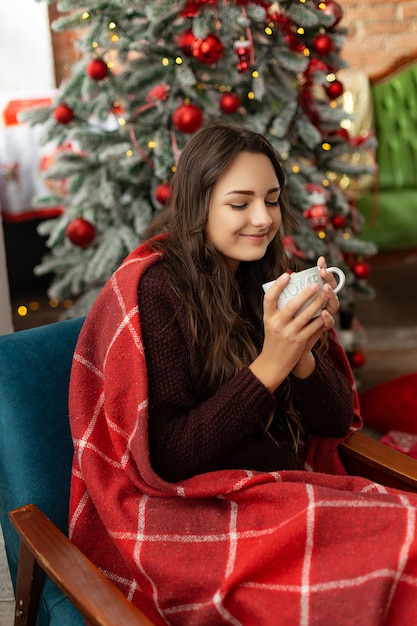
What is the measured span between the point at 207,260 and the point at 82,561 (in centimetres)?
51

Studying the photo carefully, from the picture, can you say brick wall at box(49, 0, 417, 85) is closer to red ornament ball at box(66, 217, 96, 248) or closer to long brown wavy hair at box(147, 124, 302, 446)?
red ornament ball at box(66, 217, 96, 248)

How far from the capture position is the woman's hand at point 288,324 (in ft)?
3.24

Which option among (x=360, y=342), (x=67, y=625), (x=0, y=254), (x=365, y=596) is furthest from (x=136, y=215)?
(x=365, y=596)

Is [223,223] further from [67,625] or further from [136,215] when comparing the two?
[136,215]

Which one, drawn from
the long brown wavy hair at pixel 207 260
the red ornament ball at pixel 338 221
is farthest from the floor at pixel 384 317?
the long brown wavy hair at pixel 207 260

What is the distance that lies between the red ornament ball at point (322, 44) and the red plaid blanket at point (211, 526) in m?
1.32

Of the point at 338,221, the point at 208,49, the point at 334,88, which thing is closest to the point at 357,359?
the point at 338,221

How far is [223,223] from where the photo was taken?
111cm

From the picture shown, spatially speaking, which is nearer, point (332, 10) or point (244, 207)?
point (244, 207)

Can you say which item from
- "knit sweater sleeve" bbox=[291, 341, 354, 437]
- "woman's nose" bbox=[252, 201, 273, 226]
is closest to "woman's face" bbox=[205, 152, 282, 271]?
"woman's nose" bbox=[252, 201, 273, 226]

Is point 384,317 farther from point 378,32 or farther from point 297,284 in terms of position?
point 297,284

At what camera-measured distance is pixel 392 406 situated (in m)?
2.36

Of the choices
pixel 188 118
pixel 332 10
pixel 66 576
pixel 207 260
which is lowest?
pixel 66 576

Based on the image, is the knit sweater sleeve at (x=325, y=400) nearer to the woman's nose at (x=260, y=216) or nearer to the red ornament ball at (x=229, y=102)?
the woman's nose at (x=260, y=216)
